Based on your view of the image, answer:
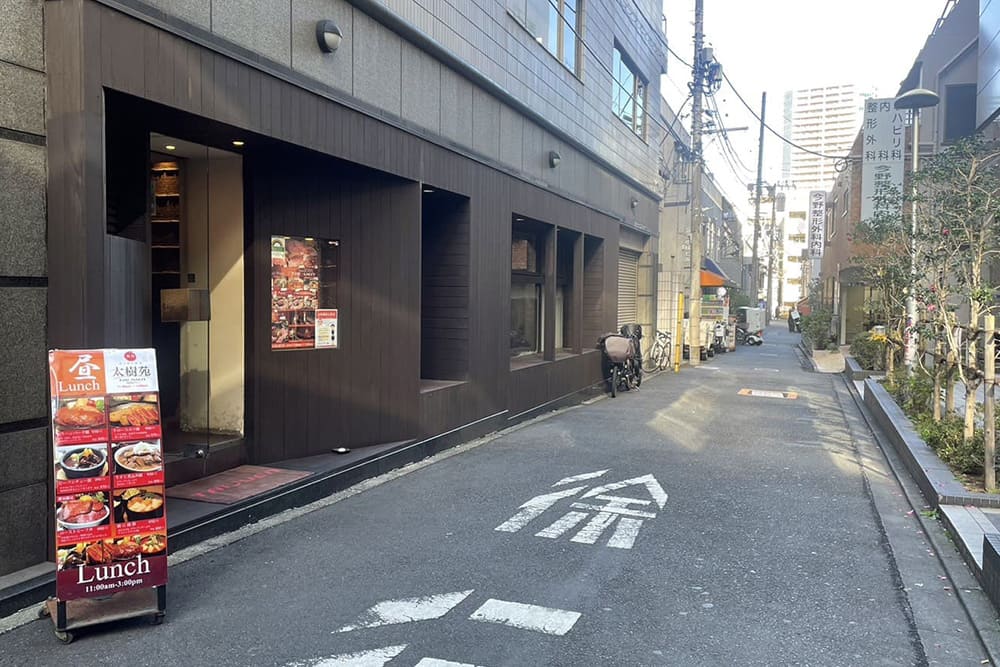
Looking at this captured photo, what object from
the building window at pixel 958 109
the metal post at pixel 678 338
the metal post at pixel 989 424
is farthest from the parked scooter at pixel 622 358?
the building window at pixel 958 109

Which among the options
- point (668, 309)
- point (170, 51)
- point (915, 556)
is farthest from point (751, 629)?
point (668, 309)

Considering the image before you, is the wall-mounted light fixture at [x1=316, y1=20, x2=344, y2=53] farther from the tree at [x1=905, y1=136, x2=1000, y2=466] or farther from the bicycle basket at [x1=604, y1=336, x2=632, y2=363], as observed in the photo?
the bicycle basket at [x1=604, y1=336, x2=632, y2=363]

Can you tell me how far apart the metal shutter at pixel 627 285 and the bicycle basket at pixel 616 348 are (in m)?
3.33

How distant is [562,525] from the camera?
679 centimetres

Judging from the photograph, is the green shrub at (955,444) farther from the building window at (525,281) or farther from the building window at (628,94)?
the building window at (628,94)

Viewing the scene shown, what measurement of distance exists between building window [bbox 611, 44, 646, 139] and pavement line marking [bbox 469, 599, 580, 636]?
617 inches

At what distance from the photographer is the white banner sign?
4153cm

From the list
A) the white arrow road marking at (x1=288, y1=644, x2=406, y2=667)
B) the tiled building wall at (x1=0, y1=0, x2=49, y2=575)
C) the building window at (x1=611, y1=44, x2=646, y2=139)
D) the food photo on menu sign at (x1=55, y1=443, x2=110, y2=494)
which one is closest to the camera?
the white arrow road marking at (x1=288, y1=644, x2=406, y2=667)

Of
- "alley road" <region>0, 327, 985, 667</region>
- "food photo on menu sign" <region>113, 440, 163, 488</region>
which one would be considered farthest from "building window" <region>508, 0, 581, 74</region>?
"food photo on menu sign" <region>113, 440, 163, 488</region>

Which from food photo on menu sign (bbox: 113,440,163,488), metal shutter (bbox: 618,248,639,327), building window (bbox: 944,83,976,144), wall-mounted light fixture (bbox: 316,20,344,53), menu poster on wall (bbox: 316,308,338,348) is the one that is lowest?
food photo on menu sign (bbox: 113,440,163,488)

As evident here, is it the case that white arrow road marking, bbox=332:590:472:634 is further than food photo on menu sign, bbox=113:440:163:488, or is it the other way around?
white arrow road marking, bbox=332:590:472:634

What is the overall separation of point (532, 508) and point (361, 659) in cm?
339

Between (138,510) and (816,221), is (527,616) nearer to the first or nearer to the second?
(138,510)

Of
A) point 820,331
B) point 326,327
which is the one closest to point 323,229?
point 326,327
